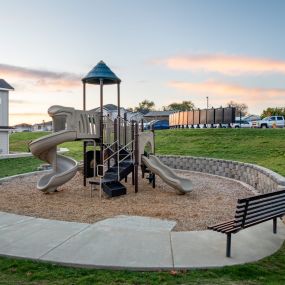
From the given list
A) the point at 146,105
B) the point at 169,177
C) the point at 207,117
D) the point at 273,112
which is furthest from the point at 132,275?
the point at 146,105

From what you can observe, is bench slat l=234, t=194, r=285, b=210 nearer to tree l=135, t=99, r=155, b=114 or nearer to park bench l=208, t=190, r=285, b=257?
park bench l=208, t=190, r=285, b=257

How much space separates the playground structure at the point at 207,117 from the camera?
115 feet

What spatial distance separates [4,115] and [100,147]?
19.7 m

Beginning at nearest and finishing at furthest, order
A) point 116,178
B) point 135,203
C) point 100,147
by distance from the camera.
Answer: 1. point 135,203
2. point 116,178
3. point 100,147

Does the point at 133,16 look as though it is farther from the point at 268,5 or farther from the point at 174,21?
the point at 268,5

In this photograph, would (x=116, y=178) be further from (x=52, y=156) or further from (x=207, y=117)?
(x=207, y=117)

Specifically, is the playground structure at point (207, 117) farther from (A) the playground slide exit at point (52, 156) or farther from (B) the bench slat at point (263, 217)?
(B) the bench slat at point (263, 217)

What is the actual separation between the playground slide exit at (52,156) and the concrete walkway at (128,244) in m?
3.68

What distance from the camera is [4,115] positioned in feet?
96.7

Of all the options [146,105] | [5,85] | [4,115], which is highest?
[146,105]

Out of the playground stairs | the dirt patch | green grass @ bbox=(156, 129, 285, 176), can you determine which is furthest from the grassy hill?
the playground stairs

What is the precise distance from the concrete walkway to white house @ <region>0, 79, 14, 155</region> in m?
23.1

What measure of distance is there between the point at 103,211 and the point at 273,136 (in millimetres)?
18480

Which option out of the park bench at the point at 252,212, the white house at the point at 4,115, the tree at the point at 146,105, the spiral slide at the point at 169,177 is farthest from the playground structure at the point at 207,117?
the tree at the point at 146,105
